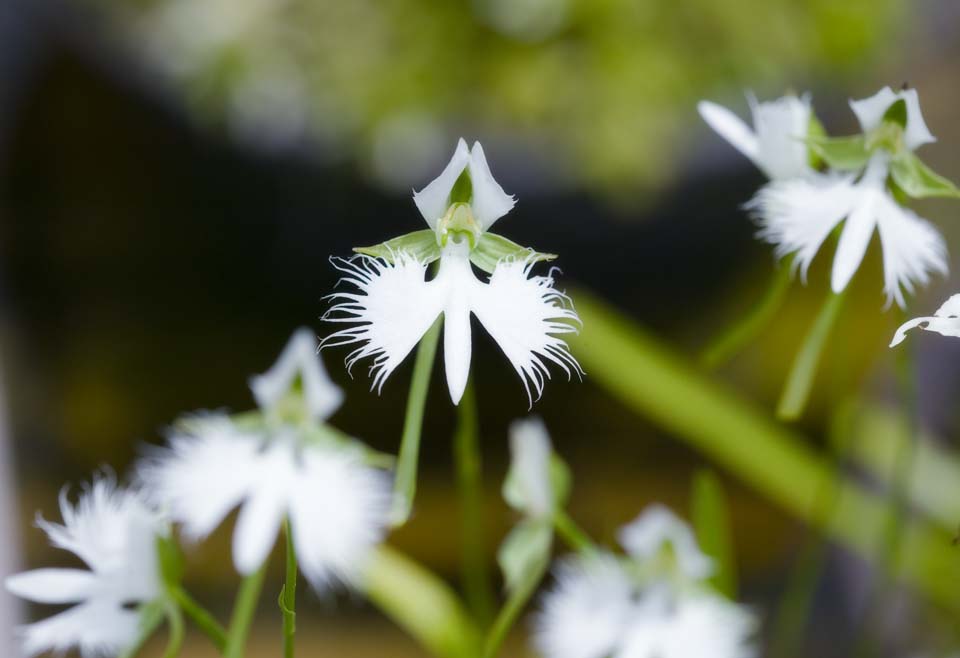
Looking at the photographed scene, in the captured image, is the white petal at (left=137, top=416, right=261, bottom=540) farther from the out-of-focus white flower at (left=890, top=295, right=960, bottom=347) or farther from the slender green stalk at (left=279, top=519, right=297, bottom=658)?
the out-of-focus white flower at (left=890, top=295, right=960, bottom=347)

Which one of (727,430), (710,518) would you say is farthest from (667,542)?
(727,430)

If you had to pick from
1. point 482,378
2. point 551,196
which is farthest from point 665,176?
point 482,378

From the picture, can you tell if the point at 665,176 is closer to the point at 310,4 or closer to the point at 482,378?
the point at 482,378

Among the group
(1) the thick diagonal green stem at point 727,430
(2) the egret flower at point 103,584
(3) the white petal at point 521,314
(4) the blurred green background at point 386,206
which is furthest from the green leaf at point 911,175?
(4) the blurred green background at point 386,206

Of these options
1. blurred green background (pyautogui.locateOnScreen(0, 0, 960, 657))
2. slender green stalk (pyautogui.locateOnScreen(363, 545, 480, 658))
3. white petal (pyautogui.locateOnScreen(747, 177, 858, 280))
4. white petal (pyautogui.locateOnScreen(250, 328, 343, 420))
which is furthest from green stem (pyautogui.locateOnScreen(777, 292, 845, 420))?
blurred green background (pyautogui.locateOnScreen(0, 0, 960, 657))

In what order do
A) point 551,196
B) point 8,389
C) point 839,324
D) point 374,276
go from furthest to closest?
point 8,389
point 551,196
point 839,324
point 374,276

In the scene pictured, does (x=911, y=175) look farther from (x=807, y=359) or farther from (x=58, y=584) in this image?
(x=58, y=584)
